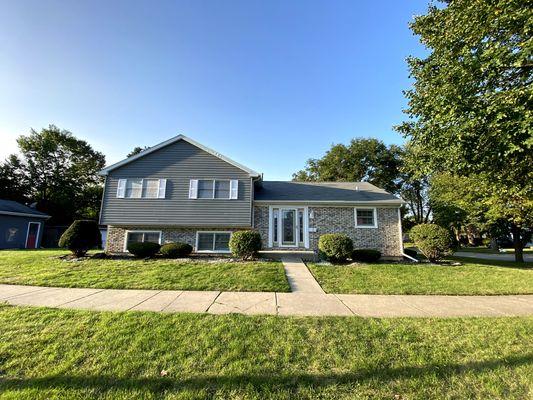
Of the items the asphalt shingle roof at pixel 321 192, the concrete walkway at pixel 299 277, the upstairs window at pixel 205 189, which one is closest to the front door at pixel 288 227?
the asphalt shingle roof at pixel 321 192

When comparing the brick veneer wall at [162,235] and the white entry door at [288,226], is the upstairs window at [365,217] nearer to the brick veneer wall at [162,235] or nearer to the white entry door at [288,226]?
the white entry door at [288,226]

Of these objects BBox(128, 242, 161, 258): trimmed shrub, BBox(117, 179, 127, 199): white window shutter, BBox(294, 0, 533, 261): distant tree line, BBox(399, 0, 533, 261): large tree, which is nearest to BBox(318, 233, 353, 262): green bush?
BBox(294, 0, 533, 261): distant tree line

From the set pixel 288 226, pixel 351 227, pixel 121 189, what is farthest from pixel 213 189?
pixel 351 227

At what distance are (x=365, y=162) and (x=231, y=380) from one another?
32.6 metres

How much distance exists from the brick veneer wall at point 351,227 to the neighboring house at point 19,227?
66.9 feet

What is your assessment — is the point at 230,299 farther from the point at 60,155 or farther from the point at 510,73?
the point at 60,155

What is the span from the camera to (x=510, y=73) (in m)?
7.02

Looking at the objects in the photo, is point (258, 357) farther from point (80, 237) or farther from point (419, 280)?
point (80, 237)

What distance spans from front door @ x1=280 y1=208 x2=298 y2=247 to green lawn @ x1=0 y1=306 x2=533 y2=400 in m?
8.95

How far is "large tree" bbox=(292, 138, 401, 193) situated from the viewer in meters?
31.7

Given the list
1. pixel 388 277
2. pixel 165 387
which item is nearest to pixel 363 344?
pixel 165 387

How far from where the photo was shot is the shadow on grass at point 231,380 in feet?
8.49

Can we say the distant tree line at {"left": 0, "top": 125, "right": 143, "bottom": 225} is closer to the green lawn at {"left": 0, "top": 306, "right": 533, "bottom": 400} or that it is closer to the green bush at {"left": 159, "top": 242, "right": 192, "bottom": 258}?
the green bush at {"left": 159, "top": 242, "right": 192, "bottom": 258}

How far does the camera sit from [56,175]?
3191 cm
